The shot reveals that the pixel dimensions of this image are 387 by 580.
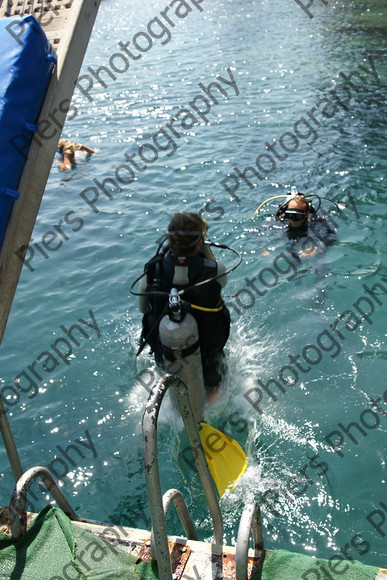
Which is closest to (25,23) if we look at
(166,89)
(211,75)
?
(166,89)

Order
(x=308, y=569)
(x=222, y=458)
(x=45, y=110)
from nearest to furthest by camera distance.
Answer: (x=308, y=569) → (x=45, y=110) → (x=222, y=458)

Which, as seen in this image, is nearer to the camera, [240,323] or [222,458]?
[222,458]

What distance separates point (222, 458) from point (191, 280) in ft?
4.44

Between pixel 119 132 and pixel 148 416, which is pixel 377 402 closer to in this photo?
pixel 148 416

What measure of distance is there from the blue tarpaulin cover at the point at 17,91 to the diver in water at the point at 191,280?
1303 millimetres

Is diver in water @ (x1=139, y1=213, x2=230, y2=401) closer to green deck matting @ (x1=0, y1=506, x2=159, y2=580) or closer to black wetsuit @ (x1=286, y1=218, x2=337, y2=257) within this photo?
green deck matting @ (x1=0, y1=506, x2=159, y2=580)

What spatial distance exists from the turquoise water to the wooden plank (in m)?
2.47

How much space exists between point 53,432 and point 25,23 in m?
3.63

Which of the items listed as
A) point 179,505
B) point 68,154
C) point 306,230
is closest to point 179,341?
point 179,505

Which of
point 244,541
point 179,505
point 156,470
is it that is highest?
point 156,470

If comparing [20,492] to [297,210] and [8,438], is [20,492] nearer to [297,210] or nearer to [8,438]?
[8,438]

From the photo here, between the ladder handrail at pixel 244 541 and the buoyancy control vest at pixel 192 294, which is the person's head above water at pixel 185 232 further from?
the ladder handrail at pixel 244 541

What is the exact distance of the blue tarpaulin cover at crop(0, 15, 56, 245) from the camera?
2928 mm

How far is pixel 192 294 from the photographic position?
4109 millimetres
